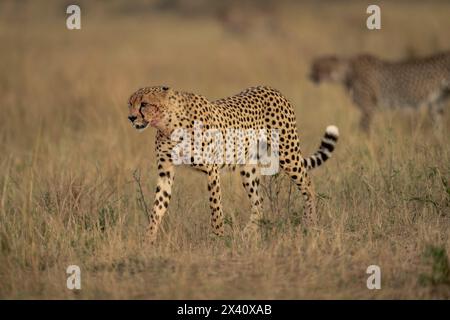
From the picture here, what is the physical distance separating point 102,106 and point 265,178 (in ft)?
13.0

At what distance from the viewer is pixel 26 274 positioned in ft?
15.4

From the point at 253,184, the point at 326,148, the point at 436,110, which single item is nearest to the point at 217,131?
the point at 253,184

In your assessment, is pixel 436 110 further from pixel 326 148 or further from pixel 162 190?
pixel 162 190

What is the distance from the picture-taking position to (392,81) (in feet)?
32.5

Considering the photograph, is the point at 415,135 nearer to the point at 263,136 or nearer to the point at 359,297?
the point at 263,136

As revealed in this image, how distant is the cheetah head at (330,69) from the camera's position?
1034 centimetres

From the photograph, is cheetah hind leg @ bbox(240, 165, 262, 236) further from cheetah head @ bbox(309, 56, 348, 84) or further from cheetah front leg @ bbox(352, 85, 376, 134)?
cheetah head @ bbox(309, 56, 348, 84)

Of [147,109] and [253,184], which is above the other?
[147,109]

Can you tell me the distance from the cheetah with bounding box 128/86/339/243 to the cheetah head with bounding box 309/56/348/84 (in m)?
4.40

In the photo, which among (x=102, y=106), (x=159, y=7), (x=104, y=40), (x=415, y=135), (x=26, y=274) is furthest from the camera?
(x=159, y=7)

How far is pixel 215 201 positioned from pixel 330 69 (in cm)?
528

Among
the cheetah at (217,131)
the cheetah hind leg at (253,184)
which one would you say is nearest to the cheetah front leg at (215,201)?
the cheetah at (217,131)

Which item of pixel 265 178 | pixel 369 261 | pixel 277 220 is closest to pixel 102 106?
pixel 265 178

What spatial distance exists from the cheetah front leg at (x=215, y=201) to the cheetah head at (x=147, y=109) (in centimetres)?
Result: 45
